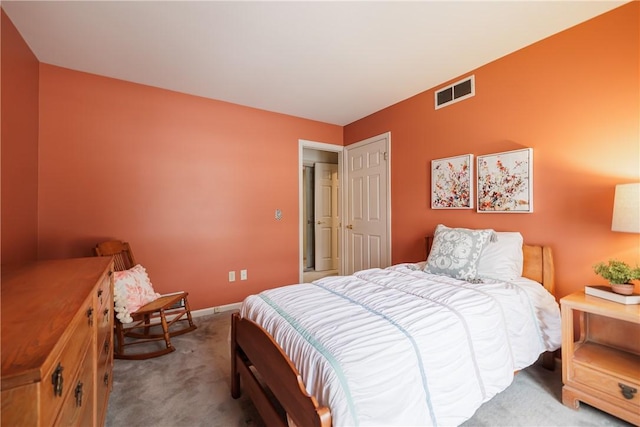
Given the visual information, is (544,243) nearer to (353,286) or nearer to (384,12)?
(353,286)

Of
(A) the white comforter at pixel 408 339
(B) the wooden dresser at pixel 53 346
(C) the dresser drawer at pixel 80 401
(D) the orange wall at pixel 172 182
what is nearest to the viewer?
(B) the wooden dresser at pixel 53 346

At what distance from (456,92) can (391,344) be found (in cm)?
253

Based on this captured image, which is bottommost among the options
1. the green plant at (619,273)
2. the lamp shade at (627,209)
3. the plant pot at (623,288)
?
the plant pot at (623,288)

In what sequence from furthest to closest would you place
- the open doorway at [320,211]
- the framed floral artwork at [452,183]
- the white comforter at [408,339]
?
1. the open doorway at [320,211]
2. the framed floral artwork at [452,183]
3. the white comforter at [408,339]

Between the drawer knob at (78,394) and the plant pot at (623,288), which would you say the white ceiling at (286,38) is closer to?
the plant pot at (623,288)

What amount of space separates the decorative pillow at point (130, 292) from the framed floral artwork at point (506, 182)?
9.95 ft

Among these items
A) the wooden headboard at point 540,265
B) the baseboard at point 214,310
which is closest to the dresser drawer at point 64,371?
the baseboard at point 214,310

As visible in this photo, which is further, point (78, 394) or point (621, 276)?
point (621, 276)

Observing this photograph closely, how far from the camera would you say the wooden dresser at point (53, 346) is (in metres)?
0.56

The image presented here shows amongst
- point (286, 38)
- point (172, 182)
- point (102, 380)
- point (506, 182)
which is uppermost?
point (286, 38)

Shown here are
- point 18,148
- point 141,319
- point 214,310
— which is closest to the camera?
point 18,148

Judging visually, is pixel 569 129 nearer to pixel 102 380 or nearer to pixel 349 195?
pixel 349 195

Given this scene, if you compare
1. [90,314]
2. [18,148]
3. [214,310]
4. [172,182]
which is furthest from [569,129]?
[18,148]

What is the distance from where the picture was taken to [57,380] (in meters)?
0.70
